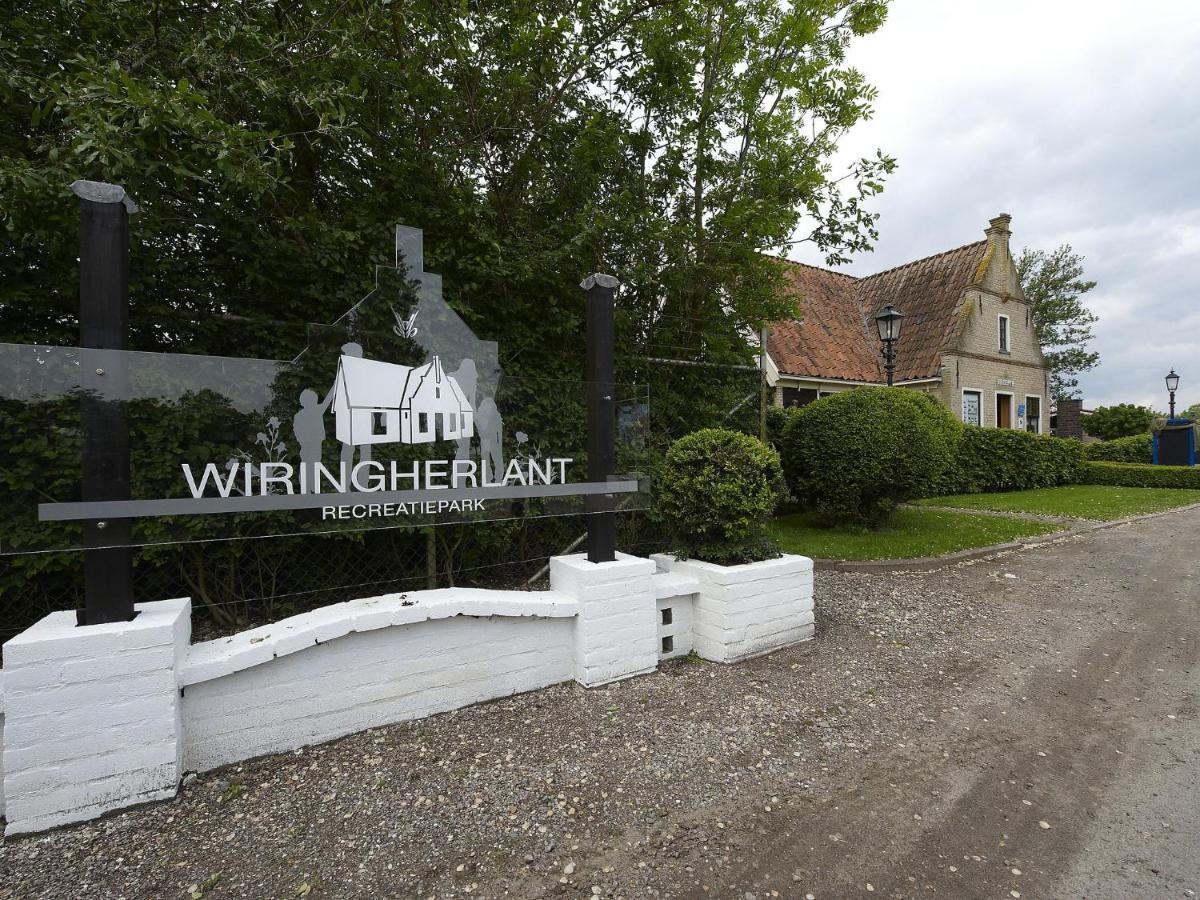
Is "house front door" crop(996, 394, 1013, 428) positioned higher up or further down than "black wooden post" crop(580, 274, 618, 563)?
higher up

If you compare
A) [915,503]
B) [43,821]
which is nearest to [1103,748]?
[43,821]

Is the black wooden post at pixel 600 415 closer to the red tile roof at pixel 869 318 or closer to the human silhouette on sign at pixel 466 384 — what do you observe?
the human silhouette on sign at pixel 466 384

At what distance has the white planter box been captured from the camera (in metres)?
3.84

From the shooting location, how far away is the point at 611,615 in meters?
3.54

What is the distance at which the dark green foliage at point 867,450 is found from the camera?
26.3ft

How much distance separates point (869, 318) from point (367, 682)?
21288mm

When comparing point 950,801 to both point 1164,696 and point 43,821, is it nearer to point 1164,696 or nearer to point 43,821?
point 1164,696

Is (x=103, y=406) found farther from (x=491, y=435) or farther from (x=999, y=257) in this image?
(x=999, y=257)

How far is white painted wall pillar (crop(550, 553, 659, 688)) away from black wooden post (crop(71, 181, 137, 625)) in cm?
226

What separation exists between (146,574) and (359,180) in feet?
10.6

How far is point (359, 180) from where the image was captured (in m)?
4.24

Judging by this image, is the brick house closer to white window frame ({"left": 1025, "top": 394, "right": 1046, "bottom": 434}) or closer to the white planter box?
white window frame ({"left": 1025, "top": 394, "right": 1046, "bottom": 434})

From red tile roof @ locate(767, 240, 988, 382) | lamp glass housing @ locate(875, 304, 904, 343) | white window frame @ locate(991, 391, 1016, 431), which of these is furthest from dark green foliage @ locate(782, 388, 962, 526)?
white window frame @ locate(991, 391, 1016, 431)

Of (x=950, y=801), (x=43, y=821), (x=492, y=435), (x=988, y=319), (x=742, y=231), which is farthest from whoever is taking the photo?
(x=988, y=319)
